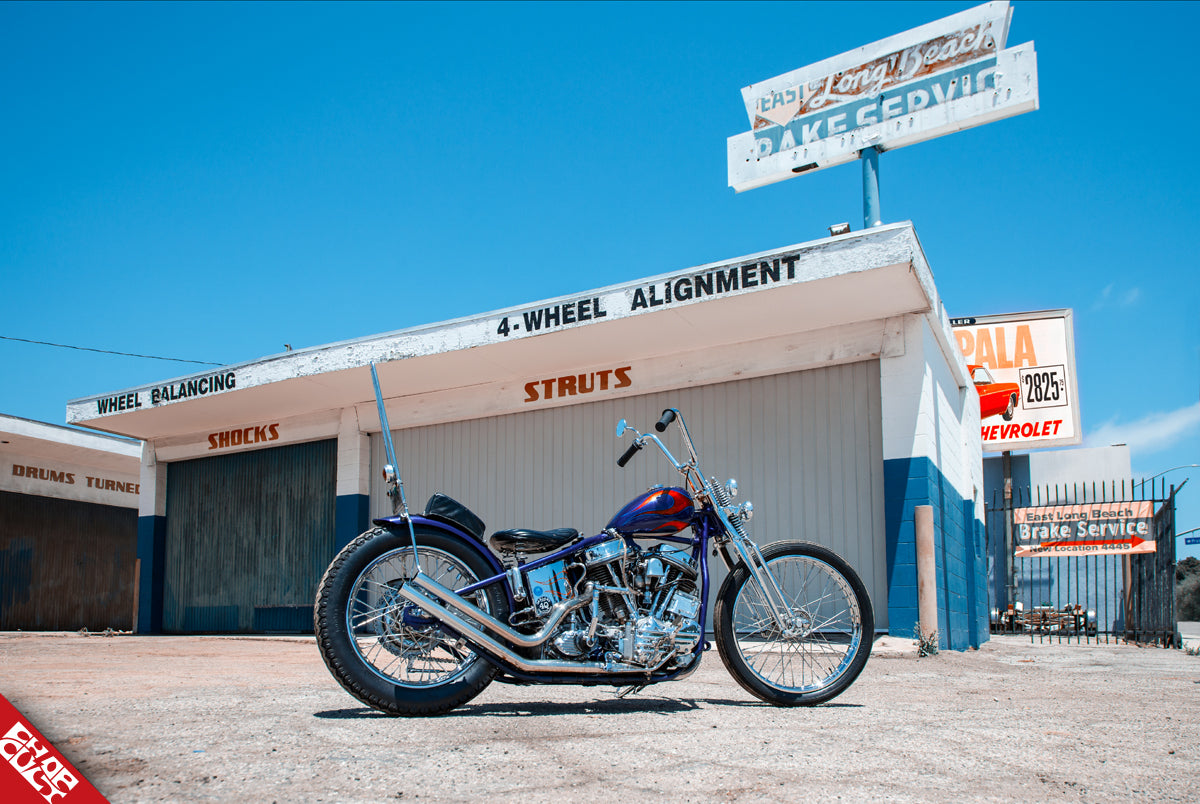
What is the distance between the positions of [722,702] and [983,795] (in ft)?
6.59

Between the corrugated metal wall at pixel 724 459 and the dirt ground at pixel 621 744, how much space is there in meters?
Result: 3.75

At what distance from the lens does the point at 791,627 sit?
4.57 meters

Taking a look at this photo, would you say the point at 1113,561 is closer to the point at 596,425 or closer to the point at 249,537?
the point at 596,425

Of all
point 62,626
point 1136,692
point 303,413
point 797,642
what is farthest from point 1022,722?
point 62,626

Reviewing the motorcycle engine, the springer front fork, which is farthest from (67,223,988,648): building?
the motorcycle engine

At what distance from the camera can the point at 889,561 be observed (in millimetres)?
8734

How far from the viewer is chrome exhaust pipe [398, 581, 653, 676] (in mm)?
3865

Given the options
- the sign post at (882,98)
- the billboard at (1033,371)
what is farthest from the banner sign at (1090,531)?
the sign post at (882,98)

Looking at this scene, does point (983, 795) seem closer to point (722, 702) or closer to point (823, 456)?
point (722, 702)

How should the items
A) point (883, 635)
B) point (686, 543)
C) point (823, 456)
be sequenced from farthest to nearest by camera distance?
point (823, 456)
point (883, 635)
point (686, 543)

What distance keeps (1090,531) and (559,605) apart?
16395 millimetres

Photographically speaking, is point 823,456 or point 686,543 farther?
point 823,456

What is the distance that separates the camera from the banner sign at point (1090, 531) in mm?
16719

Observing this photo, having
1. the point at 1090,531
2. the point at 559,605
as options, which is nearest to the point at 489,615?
the point at 559,605
